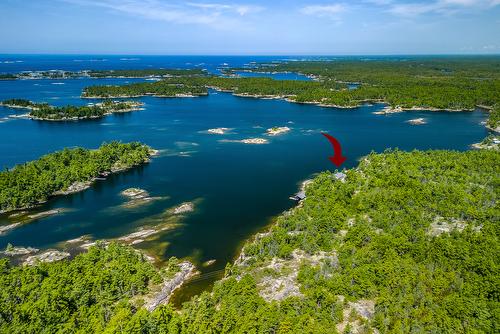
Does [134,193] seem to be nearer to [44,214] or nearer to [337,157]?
[44,214]

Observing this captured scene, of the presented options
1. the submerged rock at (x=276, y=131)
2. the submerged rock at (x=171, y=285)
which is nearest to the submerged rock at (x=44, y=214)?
the submerged rock at (x=171, y=285)

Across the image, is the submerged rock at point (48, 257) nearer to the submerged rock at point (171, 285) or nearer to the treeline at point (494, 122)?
the submerged rock at point (171, 285)

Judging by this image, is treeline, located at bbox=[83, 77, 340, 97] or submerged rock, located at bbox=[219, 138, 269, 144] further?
treeline, located at bbox=[83, 77, 340, 97]

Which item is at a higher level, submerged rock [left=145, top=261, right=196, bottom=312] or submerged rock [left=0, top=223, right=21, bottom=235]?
submerged rock [left=0, top=223, right=21, bottom=235]

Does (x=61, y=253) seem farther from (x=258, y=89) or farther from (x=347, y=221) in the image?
(x=258, y=89)

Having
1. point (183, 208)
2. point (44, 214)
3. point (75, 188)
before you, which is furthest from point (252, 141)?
point (44, 214)

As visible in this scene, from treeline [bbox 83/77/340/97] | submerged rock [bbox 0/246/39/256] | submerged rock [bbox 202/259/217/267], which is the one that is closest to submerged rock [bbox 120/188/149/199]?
submerged rock [bbox 0/246/39/256]

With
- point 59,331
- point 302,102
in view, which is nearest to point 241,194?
point 59,331

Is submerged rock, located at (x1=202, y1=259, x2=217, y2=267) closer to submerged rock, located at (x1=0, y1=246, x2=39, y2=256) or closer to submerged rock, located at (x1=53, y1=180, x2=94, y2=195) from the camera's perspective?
submerged rock, located at (x1=0, y1=246, x2=39, y2=256)
